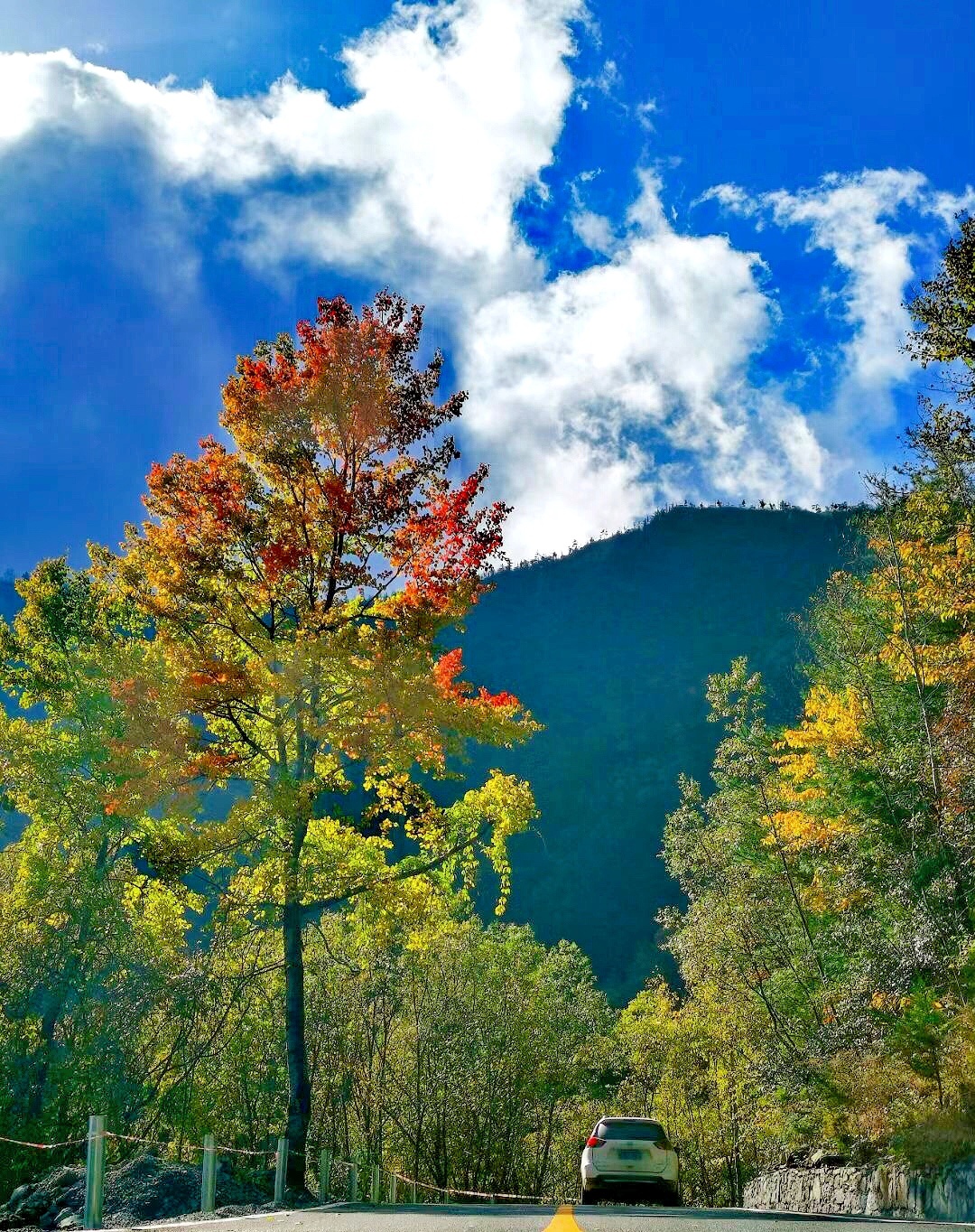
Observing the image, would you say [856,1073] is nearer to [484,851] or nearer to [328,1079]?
[484,851]

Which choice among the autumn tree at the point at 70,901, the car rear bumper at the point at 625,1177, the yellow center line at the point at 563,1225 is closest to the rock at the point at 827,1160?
the car rear bumper at the point at 625,1177

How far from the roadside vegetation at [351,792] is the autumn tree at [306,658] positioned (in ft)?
0.19

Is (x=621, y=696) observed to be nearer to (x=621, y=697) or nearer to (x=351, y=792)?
(x=621, y=697)

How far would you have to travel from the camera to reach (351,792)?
2273 centimetres

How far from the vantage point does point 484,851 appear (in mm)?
15953

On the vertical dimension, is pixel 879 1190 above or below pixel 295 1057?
below

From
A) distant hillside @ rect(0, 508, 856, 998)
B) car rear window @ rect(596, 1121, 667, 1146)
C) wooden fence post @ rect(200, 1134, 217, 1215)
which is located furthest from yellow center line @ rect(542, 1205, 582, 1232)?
distant hillside @ rect(0, 508, 856, 998)

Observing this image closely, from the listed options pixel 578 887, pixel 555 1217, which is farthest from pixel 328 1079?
pixel 578 887

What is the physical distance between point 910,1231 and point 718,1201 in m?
57.2

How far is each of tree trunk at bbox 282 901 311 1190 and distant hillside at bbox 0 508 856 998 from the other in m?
101

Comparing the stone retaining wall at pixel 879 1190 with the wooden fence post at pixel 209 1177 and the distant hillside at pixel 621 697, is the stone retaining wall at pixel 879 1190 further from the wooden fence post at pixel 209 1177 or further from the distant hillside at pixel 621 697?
the distant hillside at pixel 621 697

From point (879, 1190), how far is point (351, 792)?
12072 millimetres

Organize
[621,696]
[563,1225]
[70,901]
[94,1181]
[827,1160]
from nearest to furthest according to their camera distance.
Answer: [563,1225], [94,1181], [70,901], [827,1160], [621,696]

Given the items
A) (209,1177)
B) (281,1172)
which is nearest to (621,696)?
(281,1172)
